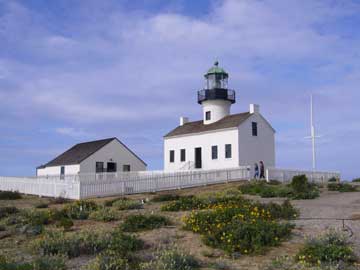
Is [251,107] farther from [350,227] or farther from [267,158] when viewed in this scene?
[350,227]

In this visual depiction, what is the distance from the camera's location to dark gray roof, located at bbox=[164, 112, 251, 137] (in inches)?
1247

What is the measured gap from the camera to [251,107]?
32.4 meters

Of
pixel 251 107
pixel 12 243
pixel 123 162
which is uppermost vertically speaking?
pixel 251 107

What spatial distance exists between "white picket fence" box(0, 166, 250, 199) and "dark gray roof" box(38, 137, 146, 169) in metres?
7.70

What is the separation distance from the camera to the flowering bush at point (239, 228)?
7883mm

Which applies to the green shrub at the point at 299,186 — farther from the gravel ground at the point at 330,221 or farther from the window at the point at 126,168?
the window at the point at 126,168

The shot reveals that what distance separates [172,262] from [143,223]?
11.2 feet

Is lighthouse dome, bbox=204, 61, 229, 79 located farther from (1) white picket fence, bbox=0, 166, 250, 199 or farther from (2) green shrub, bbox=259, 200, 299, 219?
(2) green shrub, bbox=259, 200, 299, 219

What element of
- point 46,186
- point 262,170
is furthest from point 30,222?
point 262,170

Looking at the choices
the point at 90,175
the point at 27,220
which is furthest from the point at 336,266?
the point at 90,175

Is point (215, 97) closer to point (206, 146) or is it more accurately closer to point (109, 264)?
point (206, 146)

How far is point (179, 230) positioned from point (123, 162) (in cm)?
2839

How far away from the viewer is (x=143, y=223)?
10055 millimetres

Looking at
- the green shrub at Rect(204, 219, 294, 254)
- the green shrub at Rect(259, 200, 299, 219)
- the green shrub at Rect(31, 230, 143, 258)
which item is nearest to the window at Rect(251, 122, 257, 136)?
the green shrub at Rect(259, 200, 299, 219)
